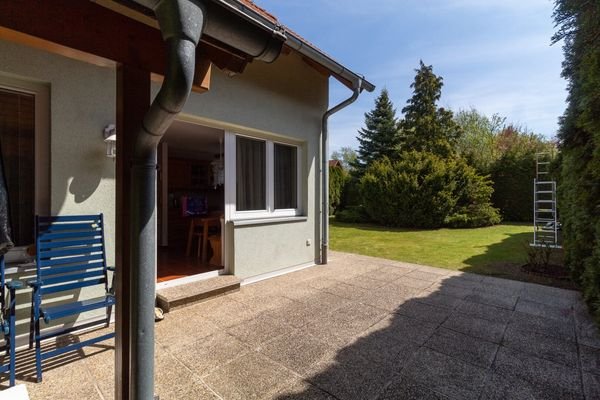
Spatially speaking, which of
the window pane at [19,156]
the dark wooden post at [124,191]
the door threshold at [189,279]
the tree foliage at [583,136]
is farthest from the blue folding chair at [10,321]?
the tree foliage at [583,136]

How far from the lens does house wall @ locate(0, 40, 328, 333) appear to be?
315cm

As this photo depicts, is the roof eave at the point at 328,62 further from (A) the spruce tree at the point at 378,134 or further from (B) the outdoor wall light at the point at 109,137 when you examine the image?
(A) the spruce tree at the point at 378,134

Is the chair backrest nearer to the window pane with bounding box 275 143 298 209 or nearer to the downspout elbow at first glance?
the downspout elbow

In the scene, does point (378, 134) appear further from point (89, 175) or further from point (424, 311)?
point (89, 175)

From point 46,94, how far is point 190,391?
3.45 metres

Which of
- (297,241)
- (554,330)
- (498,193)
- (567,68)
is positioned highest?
(567,68)

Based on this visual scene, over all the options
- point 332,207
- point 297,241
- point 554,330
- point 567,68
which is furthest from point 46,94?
point 332,207

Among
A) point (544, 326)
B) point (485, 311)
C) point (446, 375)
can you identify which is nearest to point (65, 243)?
point (446, 375)

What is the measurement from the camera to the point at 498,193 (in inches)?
612

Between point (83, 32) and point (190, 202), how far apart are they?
23.8 feet

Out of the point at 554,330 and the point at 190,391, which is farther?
the point at 554,330

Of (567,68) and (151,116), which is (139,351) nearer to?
(151,116)

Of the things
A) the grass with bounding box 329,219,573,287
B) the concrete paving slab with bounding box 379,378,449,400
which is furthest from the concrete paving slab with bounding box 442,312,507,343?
the grass with bounding box 329,219,573,287

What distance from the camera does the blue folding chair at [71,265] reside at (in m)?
2.90
